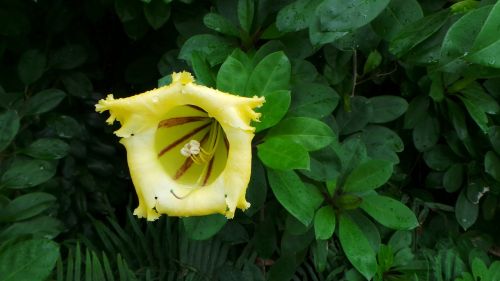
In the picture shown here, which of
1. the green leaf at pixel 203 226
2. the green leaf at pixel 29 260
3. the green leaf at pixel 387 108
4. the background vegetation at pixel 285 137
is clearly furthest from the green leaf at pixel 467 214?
the green leaf at pixel 29 260

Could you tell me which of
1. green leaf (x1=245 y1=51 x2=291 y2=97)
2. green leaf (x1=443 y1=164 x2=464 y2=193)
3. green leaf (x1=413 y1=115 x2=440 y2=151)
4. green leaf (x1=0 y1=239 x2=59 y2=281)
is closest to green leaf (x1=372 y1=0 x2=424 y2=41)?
green leaf (x1=245 y1=51 x2=291 y2=97)

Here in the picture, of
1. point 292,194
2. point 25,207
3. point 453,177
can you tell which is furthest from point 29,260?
point 453,177

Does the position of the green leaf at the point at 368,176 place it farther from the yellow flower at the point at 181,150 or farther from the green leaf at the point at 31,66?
the green leaf at the point at 31,66

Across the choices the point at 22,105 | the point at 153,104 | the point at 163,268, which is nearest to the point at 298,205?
the point at 153,104

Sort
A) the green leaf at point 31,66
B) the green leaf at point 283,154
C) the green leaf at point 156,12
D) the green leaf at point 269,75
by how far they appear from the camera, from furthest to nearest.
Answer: the green leaf at point 31,66 < the green leaf at point 156,12 < the green leaf at point 269,75 < the green leaf at point 283,154

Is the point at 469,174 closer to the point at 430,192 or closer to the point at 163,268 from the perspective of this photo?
the point at 430,192

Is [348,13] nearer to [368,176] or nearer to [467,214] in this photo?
[368,176]
